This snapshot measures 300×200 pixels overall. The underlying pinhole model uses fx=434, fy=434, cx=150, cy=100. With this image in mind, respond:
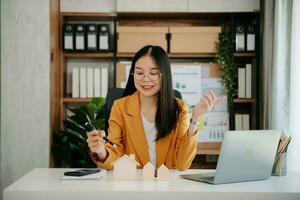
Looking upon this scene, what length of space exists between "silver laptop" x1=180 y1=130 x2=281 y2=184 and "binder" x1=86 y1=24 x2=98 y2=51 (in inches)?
94.1

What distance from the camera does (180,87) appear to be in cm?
389

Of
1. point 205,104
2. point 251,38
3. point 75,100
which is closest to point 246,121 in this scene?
point 251,38

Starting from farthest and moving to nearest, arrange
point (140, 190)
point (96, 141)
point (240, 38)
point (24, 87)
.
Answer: point (240, 38)
point (24, 87)
point (96, 141)
point (140, 190)

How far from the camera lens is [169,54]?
3900 millimetres

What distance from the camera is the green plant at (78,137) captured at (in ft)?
12.0

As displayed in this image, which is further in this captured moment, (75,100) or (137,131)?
(75,100)

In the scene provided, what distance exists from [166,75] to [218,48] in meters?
1.95

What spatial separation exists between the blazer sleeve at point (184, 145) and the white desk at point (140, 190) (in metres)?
0.41

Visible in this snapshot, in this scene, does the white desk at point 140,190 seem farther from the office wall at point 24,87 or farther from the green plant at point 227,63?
the green plant at point 227,63

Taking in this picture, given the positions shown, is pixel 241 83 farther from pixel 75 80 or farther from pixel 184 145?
pixel 184 145

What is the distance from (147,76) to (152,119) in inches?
9.4

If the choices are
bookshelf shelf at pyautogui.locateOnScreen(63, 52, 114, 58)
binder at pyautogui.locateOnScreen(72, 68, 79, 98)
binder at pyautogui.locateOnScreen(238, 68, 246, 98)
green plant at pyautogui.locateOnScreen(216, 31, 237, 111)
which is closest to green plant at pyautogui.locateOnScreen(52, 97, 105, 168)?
binder at pyautogui.locateOnScreen(72, 68, 79, 98)

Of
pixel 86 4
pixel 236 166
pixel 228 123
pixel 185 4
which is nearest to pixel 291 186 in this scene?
pixel 236 166

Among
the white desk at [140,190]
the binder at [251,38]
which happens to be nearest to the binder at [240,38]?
the binder at [251,38]
